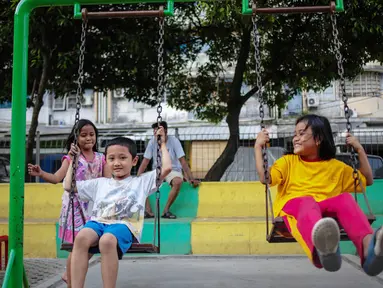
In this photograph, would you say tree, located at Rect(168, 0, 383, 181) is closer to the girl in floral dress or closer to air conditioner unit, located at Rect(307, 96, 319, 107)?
the girl in floral dress

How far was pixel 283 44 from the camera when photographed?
344 inches

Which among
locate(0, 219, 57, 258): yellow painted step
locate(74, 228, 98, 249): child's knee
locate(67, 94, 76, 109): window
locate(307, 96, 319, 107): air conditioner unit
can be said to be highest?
locate(67, 94, 76, 109): window

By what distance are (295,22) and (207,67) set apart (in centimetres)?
287

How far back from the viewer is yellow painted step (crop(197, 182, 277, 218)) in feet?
21.9

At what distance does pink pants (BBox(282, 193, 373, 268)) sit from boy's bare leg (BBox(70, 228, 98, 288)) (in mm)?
1265

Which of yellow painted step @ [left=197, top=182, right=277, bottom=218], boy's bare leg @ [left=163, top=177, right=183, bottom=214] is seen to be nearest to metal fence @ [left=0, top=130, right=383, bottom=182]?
yellow painted step @ [left=197, top=182, right=277, bottom=218]

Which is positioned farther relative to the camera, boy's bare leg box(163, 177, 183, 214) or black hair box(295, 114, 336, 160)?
boy's bare leg box(163, 177, 183, 214)

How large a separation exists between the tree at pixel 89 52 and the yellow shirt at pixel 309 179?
16.1 ft

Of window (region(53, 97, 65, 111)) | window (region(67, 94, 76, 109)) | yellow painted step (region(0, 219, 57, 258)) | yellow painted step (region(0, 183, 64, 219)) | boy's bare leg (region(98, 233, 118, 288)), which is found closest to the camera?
boy's bare leg (region(98, 233, 118, 288))

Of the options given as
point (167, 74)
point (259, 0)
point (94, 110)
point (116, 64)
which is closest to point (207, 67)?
point (167, 74)

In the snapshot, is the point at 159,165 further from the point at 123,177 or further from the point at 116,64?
the point at 116,64

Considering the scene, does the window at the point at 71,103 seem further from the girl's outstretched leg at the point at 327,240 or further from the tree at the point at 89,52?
the girl's outstretched leg at the point at 327,240

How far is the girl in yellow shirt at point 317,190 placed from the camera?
9.27ft

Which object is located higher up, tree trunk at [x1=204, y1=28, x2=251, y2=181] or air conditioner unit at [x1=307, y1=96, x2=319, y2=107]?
air conditioner unit at [x1=307, y1=96, x2=319, y2=107]
